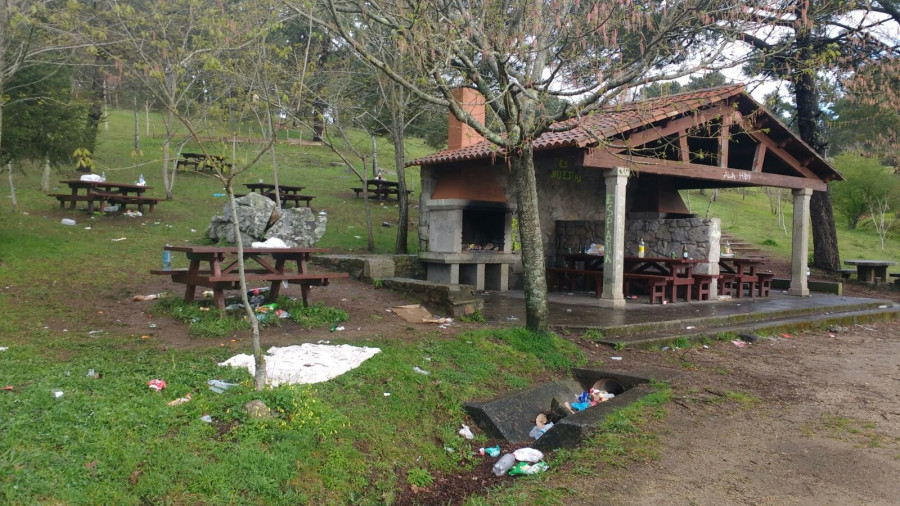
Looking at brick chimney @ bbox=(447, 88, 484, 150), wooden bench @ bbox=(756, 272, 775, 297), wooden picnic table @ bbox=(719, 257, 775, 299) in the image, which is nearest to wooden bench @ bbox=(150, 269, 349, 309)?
brick chimney @ bbox=(447, 88, 484, 150)

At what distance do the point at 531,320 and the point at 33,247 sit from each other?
31.0ft

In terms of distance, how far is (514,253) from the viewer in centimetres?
1202

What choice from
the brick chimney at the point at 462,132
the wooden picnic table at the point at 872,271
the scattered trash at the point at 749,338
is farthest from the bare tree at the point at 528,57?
the wooden picnic table at the point at 872,271

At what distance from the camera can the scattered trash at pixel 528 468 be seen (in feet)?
13.7

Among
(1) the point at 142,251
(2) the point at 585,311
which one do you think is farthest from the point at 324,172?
(2) the point at 585,311

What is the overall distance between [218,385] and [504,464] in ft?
7.35

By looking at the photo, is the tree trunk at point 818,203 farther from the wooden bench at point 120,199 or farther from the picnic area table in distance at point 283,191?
the wooden bench at point 120,199

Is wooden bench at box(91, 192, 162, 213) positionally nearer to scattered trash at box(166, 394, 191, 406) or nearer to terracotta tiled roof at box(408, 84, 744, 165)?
terracotta tiled roof at box(408, 84, 744, 165)

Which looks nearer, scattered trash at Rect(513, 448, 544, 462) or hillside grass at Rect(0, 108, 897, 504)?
hillside grass at Rect(0, 108, 897, 504)

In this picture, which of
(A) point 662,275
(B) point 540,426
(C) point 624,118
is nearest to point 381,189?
(A) point 662,275

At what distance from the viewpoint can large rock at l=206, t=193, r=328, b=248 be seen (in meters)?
12.7

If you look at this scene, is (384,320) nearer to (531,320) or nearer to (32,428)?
(531,320)

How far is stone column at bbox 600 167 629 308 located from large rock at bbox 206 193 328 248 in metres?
6.39

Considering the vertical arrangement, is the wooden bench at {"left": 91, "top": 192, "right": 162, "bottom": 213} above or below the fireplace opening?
above
